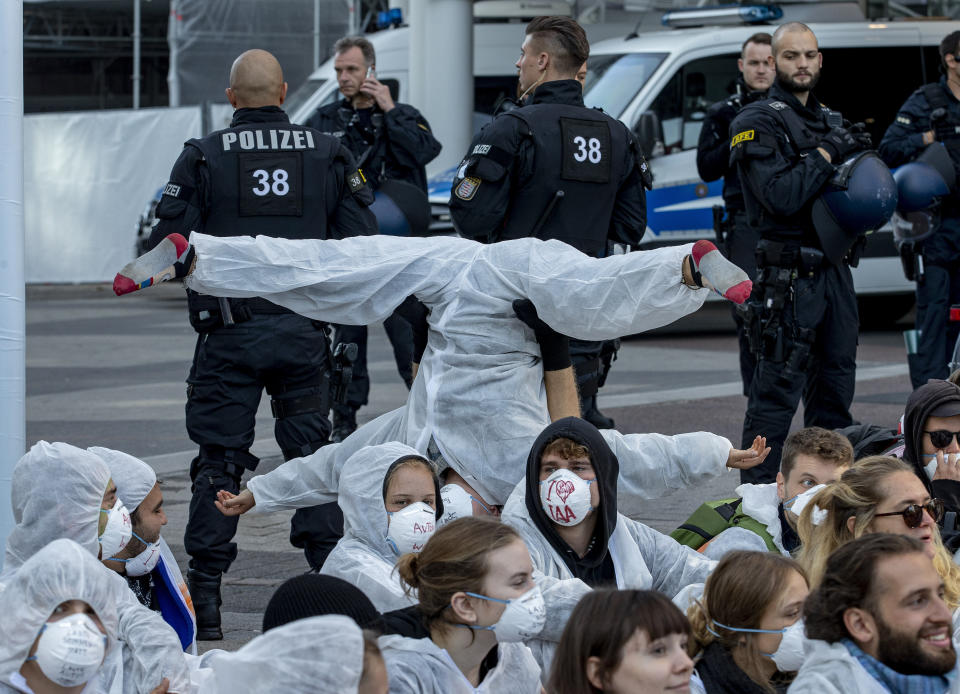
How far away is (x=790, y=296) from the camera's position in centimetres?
686

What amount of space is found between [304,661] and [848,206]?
4641 millimetres

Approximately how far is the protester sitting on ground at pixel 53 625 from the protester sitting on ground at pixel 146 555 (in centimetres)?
99

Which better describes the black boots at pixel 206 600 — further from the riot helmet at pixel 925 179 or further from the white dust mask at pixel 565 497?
the riot helmet at pixel 925 179

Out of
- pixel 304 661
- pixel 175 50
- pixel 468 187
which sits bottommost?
pixel 304 661

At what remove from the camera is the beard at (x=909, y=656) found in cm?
313

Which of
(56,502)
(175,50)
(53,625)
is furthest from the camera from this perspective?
(175,50)

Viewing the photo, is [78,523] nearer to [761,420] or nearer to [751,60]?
[761,420]

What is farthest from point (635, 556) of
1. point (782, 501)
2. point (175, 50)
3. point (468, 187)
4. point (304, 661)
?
point (175, 50)

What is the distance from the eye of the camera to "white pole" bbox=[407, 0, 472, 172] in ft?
51.0

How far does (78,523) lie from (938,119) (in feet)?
19.5

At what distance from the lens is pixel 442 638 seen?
12.0 ft

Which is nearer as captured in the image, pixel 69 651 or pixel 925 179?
pixel 69 651

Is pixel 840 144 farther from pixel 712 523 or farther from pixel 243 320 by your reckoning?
pixel 243 320

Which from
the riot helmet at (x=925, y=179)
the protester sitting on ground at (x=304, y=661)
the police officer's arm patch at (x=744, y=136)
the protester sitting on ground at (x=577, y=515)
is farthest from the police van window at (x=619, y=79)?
the protester sitting on ground at (x=304, y=661)
